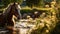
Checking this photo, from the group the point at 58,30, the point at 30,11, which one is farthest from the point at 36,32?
the point at 30,11

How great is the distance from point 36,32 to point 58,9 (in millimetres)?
641

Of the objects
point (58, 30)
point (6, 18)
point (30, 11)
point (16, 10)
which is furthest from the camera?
point (30, 11)

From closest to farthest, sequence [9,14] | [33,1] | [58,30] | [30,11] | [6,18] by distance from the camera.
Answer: [58,30] → [9,14] → [6,18] → [30,11] → [33,1]

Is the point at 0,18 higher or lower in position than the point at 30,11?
higher

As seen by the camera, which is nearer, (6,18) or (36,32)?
(36,32)

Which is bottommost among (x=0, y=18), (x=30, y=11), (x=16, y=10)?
(x=30, y=11)

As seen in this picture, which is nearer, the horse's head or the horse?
the horse's head

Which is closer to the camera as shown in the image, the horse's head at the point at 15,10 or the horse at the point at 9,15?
the horse's head at the point at 15,10

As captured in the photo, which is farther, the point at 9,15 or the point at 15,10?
the point at 9,15

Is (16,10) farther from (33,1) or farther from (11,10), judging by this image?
(33,1)

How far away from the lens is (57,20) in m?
4.50

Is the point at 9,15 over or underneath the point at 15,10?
underneath

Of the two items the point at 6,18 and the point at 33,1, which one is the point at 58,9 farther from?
the point at 33,1

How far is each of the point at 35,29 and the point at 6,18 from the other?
6.66 metres
